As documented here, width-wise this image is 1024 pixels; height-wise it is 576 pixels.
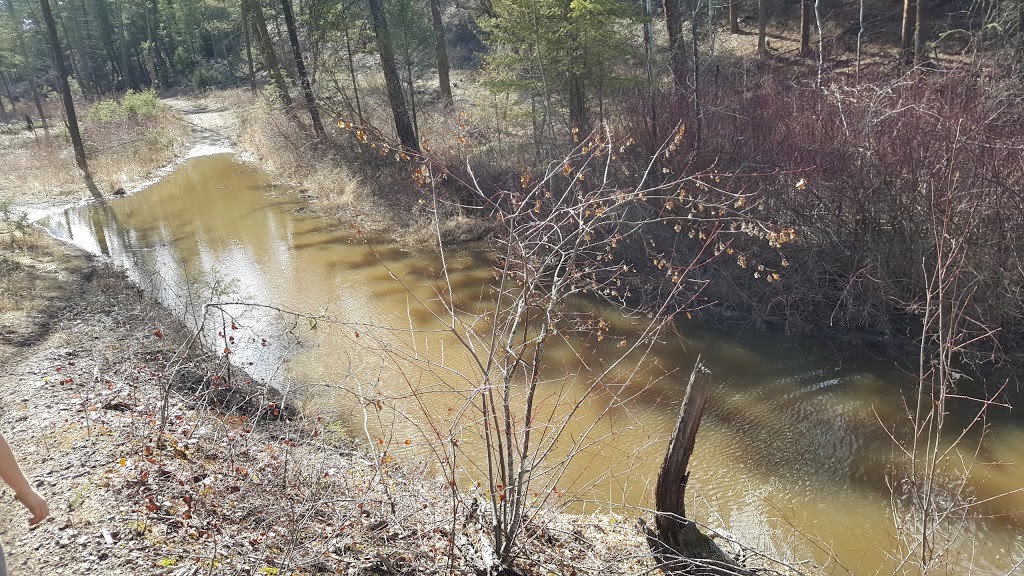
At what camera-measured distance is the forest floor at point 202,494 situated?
14.8 feet

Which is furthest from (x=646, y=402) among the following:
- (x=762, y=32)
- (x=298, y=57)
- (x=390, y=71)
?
(x=762, y=32)

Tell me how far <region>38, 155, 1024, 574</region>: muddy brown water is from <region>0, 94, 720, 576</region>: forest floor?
1.74ft

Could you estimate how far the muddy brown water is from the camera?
6.26m

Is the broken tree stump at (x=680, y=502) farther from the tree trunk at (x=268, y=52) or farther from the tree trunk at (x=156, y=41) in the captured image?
the tree trunk at (x=156, y=41)

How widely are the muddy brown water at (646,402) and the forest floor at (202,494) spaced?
529mm

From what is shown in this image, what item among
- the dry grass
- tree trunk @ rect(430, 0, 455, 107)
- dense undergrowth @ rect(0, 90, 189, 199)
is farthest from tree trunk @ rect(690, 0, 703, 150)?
the dry grass

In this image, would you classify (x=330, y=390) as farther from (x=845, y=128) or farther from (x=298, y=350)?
(x=845, y=128)

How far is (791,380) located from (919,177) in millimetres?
3192

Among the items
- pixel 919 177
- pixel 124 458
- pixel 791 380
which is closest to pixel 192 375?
pixel 124 458

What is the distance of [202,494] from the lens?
5105mm

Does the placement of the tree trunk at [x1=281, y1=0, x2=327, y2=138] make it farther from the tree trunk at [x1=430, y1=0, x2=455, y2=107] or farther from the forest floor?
the forest floor

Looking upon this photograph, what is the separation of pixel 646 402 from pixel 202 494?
553 cm

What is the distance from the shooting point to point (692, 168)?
1124cm

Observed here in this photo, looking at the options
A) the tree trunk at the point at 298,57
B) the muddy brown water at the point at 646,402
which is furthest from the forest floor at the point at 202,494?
the tree trunk at the point at 298,57
